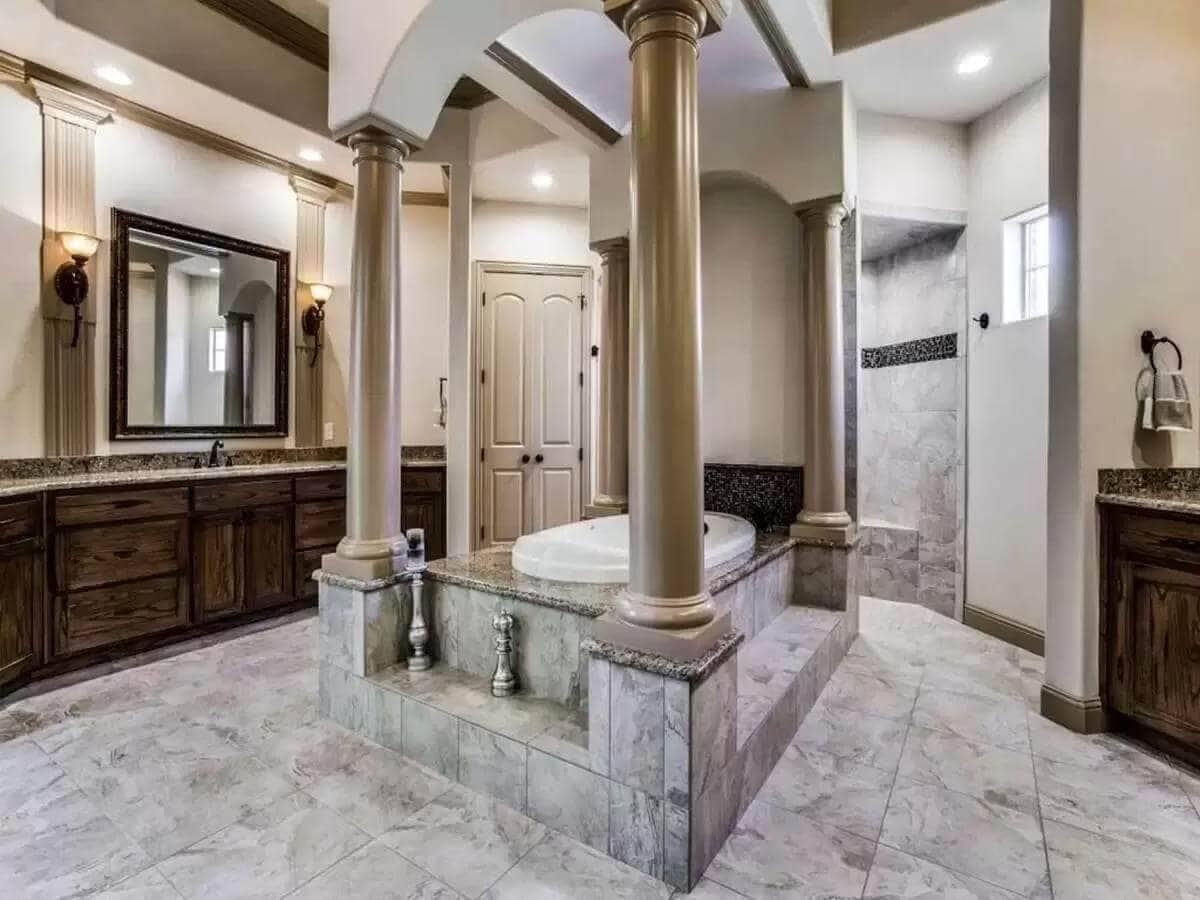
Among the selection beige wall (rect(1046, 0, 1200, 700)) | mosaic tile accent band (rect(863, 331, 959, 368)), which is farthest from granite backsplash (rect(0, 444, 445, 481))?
beige wall (rect(1046, 0, 1200, 700))

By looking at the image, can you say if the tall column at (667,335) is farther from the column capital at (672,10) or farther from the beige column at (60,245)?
the beige column at (60,245)

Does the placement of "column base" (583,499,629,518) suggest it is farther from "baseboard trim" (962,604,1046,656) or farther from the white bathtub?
"baseboard trim" (962,604,1046,656)

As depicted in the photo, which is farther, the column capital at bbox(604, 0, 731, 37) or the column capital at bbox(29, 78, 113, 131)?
the column capital at bbox(29, 78, 113, 131)

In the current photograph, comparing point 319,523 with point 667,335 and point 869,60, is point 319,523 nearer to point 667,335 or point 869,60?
point 667,335

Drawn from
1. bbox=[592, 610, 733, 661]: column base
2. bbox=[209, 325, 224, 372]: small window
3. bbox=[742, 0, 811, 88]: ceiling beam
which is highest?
bbox=[742, 0, 811, 88]: ceiling beam

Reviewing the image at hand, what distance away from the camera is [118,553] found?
9.29ft

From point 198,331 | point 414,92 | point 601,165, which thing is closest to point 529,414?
point 601,165

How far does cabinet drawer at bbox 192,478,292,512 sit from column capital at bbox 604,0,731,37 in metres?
2.98

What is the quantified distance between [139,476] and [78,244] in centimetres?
125

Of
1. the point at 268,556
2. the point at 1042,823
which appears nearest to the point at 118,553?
the point at 268,556

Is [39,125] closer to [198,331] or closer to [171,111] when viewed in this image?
[171,111]

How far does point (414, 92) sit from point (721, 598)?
2.30 meters

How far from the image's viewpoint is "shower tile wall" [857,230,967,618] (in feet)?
11.9

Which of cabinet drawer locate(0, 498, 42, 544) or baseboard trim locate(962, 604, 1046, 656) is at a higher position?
cabinet drawer locate(0, 498, 42, 544)
